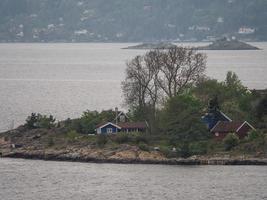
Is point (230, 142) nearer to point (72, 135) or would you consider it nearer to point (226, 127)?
point (226, 127)

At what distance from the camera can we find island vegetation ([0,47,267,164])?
175 feet

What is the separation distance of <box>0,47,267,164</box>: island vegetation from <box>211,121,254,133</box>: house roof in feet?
2.38

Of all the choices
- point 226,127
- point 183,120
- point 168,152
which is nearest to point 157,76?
point 226,127

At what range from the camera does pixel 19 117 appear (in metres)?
78.9

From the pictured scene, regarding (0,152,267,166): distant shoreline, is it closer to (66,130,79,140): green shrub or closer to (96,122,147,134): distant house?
(66,130,79,140): green shrub

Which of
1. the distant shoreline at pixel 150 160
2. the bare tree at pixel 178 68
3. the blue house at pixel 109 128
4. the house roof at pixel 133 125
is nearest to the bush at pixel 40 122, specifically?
the blue house at pixel 109 128

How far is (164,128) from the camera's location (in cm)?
5703

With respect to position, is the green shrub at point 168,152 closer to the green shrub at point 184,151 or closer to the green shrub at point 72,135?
the green shrub at point 184,151

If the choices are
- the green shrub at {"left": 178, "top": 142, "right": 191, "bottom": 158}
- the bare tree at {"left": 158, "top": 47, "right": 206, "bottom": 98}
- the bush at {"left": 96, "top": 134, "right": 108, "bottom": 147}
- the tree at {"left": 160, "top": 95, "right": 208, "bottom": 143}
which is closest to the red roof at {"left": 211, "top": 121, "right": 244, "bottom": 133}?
the tree at {"left": 160, "top": 95, "right": 208, "bottom": 143}

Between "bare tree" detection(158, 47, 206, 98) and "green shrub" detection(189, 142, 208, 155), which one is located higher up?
"bare tree" detection(158, 47, 206, 98)

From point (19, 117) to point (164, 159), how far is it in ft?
92.5

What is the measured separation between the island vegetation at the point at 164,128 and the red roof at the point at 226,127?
72cm

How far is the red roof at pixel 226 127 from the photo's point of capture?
56.5 m

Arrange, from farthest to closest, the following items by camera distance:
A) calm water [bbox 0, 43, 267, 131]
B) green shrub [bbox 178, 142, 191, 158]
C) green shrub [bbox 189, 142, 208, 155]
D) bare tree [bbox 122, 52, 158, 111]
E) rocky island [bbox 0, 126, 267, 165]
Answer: calm water [bbox 0, 43, 267, 131] → bare tree [bbox 122, 52, 158, 111] → green shrub [bbox 189, 142, 208, 155] → green shrub [bbox 178, 142, 191, 158] → rocky island [bbox 0, 126, 267, 165]
